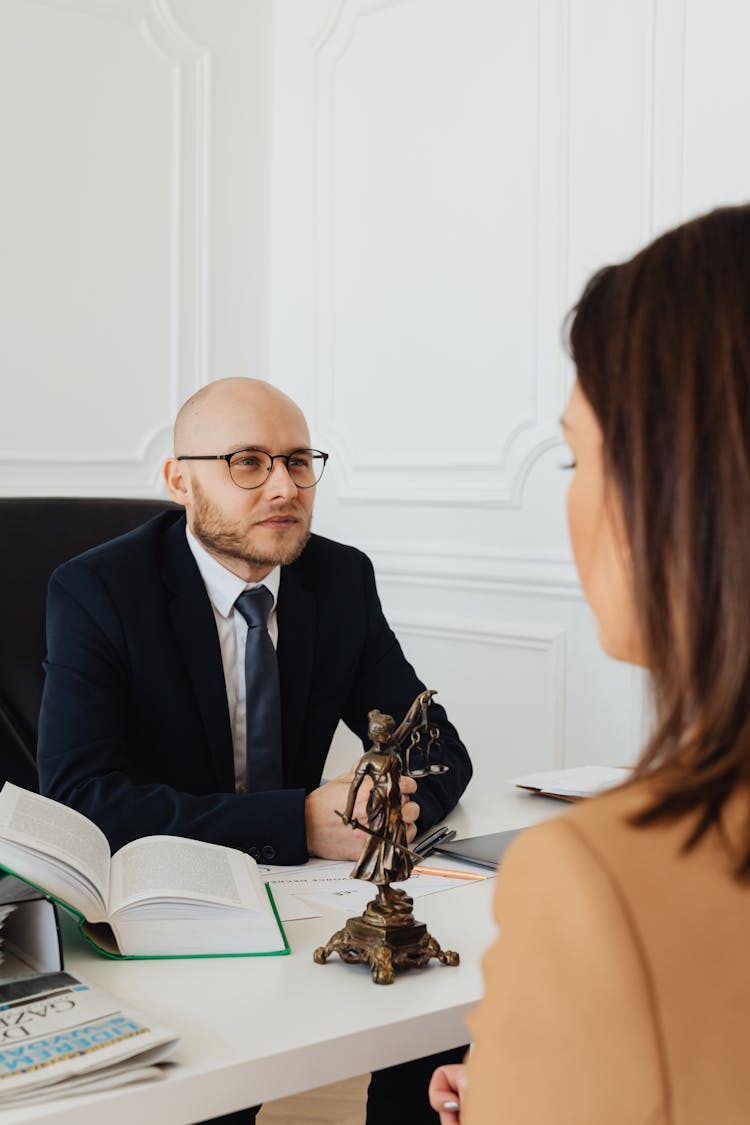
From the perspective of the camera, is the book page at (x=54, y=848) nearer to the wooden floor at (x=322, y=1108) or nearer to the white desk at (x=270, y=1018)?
the white desk at (x=270, y=1018)

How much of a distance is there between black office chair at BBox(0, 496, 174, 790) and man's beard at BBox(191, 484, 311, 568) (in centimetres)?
28

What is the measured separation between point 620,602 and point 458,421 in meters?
2.81

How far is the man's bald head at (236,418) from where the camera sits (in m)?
2.14

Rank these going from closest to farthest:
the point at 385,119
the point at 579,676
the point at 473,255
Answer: the point at 579,676 → the point at 473,255 → the point at 385,119

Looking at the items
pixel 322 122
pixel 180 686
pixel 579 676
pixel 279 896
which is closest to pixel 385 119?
pixel 322 122

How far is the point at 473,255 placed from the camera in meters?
3.43

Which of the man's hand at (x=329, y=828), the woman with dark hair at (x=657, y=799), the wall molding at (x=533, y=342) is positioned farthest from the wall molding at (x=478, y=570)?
the woman with dark hair at (x=657, y=799)

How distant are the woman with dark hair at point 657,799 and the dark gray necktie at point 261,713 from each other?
1340 mm

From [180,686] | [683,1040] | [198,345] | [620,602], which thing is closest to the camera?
[683,1040]

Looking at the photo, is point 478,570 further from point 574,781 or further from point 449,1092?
point 449,1092

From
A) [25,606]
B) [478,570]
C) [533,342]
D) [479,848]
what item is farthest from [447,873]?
[533,342]

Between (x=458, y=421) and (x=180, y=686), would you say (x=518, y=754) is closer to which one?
(x=458, y=421)

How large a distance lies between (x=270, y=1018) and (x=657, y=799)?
2.17ft

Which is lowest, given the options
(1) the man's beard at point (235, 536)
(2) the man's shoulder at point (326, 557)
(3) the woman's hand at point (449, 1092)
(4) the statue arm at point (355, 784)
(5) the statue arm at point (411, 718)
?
(3) the woman's hand at point (449, 1092)
